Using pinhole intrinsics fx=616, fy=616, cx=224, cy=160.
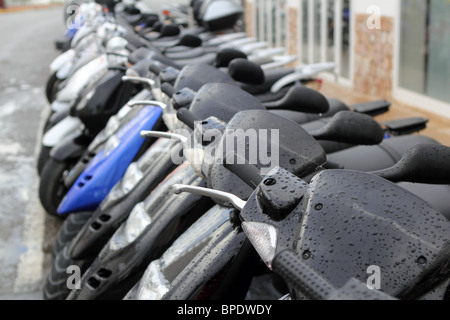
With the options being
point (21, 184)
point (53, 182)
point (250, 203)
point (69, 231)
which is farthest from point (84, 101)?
point (250, 203)

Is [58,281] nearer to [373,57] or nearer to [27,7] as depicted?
[373,57]

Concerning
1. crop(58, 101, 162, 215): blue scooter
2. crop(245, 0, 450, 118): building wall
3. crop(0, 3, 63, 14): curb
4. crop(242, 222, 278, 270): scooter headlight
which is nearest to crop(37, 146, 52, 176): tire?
crop(58, 101, 162, 215): blue scooter

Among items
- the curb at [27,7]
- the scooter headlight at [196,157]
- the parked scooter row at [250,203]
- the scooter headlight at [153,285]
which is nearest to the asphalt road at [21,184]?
the parked scooter row at [250,203]

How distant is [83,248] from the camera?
2.53 meters

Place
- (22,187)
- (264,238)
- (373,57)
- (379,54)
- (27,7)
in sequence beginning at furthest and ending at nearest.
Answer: (27,7) < (373,57) < (379,54) < (22,187) < (264,238)

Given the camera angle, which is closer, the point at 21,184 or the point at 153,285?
the point at 153,285

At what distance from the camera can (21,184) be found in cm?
514

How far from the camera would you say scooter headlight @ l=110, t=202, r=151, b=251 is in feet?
6.65

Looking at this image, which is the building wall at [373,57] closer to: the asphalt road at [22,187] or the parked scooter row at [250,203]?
the parked scooter row at [250,203]

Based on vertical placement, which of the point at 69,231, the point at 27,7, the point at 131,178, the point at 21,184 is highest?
the point at 131,178

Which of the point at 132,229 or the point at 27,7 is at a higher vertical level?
the point at 132,229

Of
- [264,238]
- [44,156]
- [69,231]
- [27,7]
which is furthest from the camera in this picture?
[27,7]

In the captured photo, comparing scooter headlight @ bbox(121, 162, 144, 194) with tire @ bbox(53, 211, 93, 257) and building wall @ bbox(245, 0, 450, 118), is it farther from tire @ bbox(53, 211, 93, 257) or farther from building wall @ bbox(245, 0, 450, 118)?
building wall @ bbox(245, 0, 450, 118)

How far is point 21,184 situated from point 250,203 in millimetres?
4414
